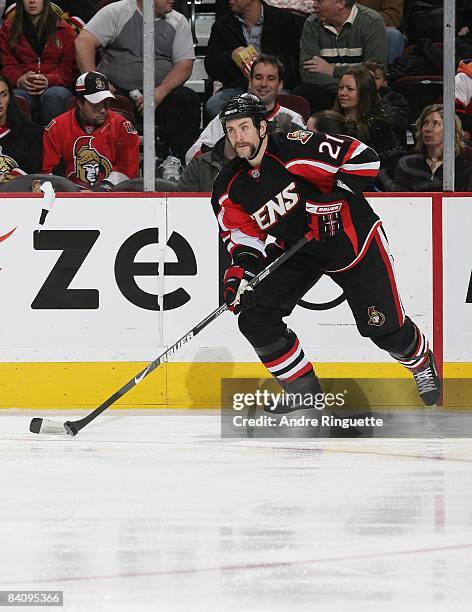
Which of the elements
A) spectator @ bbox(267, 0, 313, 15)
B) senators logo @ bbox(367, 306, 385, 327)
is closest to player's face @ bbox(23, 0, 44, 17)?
spectator @ bbox(267, 0, 313, 15)

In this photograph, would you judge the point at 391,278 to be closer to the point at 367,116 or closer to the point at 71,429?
the point at 367,116

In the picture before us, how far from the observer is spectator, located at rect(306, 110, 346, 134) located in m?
5.03

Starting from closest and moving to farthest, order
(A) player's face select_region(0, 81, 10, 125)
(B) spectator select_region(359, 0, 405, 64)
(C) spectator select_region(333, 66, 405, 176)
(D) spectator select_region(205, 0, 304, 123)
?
1. (C) spectator select_region(333, 66, 405, 176)
2. (A) player's face select_region(0, 81, 10, 125)
3. (D) spectator select_region(205, 0, 304, 123)
4. (B) spectator select_region(359, 0, 405, 64)

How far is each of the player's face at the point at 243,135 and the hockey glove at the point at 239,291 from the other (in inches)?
16.0

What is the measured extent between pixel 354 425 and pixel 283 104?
167 cm

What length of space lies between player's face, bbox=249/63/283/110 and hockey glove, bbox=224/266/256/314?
3.98ft

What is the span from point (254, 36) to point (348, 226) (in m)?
1.82

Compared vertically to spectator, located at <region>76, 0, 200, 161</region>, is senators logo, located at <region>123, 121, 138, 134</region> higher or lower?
lower

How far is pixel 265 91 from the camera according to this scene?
5.20m

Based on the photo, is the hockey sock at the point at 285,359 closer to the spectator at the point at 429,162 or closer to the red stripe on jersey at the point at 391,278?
the red stripe on jersey at the point at 391,278

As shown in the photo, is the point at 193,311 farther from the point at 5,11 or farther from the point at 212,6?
the point at 212,6

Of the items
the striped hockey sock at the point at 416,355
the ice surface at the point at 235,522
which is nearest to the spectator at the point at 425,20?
the striped hockey sock at the point at 416,355

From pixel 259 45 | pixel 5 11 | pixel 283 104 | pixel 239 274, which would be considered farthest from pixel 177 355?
pixel 5 11

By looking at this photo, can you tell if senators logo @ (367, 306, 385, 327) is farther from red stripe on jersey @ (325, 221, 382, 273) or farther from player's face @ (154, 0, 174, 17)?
player's face @ (154, 0, 174, 17)
